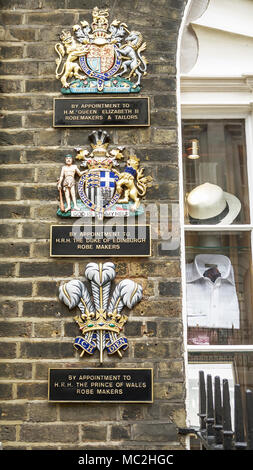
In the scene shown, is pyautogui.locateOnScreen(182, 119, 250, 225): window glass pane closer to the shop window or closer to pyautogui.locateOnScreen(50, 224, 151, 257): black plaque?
the shop window

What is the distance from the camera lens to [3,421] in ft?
8.71

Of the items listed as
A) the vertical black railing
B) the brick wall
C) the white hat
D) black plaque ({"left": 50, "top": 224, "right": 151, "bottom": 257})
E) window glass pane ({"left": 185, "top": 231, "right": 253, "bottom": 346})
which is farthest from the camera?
the white hat

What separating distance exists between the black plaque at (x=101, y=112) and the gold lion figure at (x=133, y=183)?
28cm

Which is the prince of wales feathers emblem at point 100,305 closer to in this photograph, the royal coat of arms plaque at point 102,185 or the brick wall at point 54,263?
the brick wall at point 54,263

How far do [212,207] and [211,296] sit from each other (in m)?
0.59

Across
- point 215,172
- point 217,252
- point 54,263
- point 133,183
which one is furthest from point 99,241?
point 215,172

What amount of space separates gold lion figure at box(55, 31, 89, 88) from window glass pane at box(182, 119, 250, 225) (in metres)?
0.81

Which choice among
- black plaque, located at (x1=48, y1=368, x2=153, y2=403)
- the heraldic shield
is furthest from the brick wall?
the heraldic shield

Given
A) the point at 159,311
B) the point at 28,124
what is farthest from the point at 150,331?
the point at 28,124

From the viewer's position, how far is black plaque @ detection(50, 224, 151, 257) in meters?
2.82

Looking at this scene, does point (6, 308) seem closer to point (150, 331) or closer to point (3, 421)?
point (3, 421)

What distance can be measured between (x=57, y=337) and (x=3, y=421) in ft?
1.81

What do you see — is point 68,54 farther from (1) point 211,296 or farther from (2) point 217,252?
(1) point 211,296
